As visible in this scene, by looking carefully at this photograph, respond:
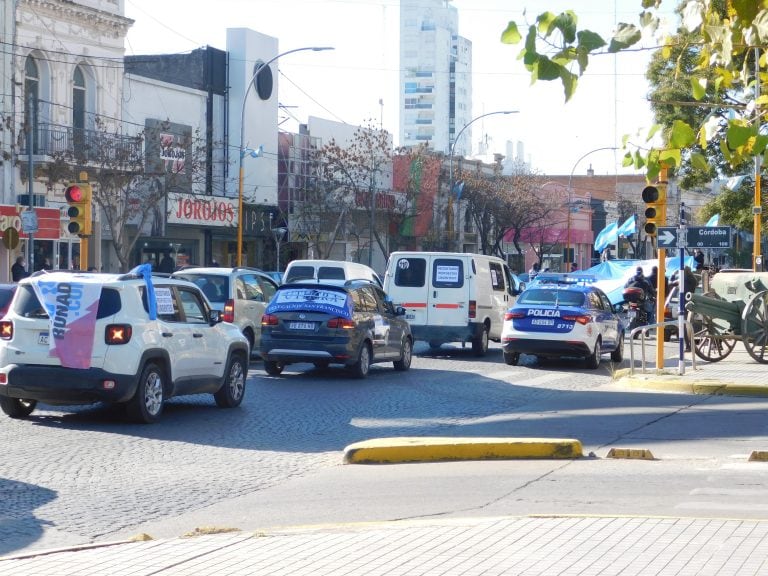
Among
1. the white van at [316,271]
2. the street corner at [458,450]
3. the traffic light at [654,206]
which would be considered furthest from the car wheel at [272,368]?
the street corner at [458,450]

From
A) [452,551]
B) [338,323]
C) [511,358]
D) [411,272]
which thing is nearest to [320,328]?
[338,323]

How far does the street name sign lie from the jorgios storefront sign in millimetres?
25731

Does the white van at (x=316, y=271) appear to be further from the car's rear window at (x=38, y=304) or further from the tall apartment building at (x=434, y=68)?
the tall apartment building at (x=434, y=68)

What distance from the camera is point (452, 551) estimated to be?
7398 mm

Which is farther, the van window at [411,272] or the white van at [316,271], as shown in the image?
the white van at [316,271]

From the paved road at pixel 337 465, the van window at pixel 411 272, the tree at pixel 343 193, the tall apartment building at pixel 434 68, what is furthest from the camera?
the tall apartment building at pixel 434 68

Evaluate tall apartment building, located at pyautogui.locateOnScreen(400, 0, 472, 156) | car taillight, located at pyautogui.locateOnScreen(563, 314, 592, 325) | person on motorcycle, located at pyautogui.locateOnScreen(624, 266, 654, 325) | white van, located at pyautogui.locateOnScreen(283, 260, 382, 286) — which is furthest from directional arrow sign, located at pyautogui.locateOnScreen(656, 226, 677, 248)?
tall apartment building, located at pyautogui.locateOnScreen(400, 0, 472, 156)

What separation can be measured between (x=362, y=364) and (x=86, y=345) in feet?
24.9

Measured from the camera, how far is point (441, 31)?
581 feet

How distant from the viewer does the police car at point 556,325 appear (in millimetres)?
23469

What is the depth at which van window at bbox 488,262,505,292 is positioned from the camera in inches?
1088

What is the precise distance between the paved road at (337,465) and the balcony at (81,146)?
2019 centimetres

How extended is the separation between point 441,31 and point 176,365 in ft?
547

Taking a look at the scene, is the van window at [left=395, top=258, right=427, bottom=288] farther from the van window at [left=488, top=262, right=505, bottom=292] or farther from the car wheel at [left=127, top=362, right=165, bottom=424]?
the car wheel at [left=127, top=362, right=165, bottom=424]
